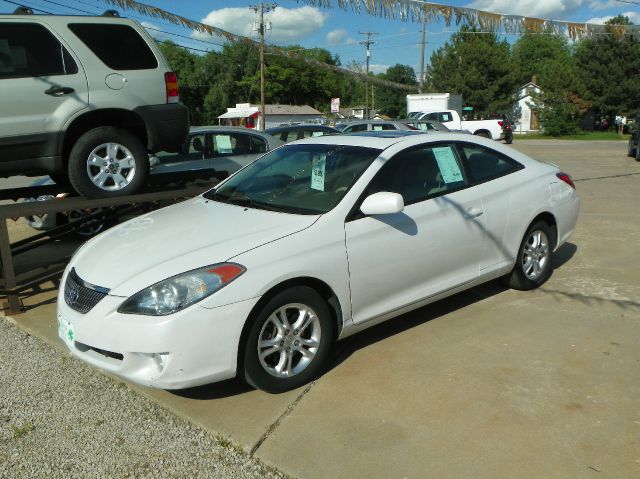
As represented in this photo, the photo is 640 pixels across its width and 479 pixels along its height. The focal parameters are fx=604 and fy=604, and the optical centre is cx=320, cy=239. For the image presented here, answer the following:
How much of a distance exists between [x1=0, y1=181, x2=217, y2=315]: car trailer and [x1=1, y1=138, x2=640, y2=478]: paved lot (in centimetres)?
31

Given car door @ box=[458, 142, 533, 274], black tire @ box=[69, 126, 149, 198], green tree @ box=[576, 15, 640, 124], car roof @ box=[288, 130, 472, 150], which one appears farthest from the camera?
green tree @ box=[576, 15, 640, 124]

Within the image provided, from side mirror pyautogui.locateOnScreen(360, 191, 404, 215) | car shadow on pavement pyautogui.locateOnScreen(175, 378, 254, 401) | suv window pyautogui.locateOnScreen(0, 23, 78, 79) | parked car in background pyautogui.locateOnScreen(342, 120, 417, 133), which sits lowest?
car shadow on pavement pyautogui.locateOnScreen(175, 378, 254, 401)

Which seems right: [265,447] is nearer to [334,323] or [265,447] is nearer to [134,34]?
[334,323]

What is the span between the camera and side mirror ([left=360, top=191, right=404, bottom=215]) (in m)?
3.79

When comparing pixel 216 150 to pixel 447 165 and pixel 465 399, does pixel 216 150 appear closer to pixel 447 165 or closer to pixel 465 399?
pixel 447 165

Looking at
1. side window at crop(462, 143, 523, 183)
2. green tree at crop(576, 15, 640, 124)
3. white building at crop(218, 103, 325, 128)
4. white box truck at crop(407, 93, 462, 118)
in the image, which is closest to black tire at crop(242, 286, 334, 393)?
side window at crop(462, 143, 523, 183)

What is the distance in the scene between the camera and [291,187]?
4.40m

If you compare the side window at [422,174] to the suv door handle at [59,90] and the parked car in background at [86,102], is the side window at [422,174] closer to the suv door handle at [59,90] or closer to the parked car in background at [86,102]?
the parked car in background at [86,102]

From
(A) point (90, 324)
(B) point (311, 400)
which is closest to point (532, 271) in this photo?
(B) point (311, 400)

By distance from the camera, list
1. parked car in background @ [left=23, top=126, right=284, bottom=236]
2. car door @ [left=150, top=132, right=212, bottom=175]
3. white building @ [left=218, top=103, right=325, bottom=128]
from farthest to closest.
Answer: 1. white building @ [left=218, top=103, right=325, bottom=128]
2. car door @ [left=150, top=132, right=212, bottom=175]
3. parked car in background @ [left=23, top=126, right=284, bottom=236]

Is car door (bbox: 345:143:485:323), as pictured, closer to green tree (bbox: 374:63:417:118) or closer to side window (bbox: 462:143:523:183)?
side window (bbox: 462:143:523:183)

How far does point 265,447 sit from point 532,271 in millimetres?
3292

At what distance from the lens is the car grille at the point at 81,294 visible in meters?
3.45

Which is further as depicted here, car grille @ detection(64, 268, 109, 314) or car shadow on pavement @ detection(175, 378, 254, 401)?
car shadow on pavement @ detection(175, 378, 254, 401)
